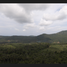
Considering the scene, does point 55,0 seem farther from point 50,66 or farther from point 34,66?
point 34,66

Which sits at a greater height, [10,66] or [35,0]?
[35,0]

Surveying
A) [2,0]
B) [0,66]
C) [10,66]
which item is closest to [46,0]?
[2,0]

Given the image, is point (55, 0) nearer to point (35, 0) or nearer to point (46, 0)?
point (46, 0)

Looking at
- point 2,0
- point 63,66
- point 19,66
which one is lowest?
point 19,66

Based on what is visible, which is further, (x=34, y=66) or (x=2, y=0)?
(x=34, y=66)

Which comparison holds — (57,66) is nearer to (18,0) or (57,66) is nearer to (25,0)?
(25,0)

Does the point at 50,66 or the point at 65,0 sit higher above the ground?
the point at 65,0

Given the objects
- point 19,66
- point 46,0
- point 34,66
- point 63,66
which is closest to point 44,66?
point 34,66

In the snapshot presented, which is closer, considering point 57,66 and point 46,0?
point 46,0

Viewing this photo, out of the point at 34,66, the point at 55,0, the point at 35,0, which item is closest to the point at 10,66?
the point at 34,66
